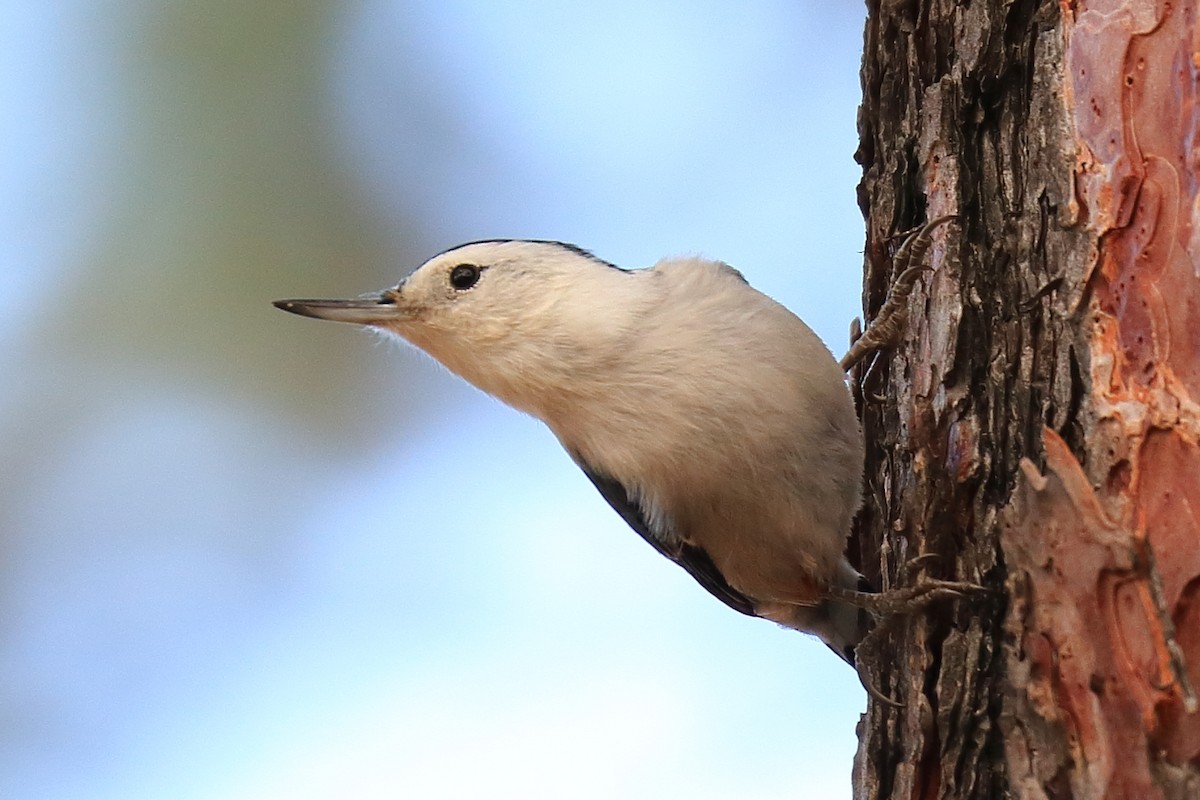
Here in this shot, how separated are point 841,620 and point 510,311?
68 cm

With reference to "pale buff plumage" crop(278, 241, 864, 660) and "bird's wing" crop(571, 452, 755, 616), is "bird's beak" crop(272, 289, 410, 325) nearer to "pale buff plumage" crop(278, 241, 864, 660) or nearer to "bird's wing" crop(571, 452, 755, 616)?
"pale buff plumage" crop(278, 241, 864, 660)

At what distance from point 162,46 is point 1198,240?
1.99 meters

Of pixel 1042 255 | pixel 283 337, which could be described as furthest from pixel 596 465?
pixel 283 337

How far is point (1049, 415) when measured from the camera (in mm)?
1287

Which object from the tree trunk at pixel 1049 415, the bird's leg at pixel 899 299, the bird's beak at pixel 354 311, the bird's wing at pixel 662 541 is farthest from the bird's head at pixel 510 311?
the tree trunk at pixel 1049 415

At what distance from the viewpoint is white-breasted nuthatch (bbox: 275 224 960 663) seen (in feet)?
5.61

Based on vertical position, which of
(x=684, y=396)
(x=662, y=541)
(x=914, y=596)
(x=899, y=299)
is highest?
(x=899, y=299)

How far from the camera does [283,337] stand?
2.75 m

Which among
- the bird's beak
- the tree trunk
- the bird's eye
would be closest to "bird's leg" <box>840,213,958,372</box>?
the tree trunk

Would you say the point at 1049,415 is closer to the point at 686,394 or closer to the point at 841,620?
the point at 686,394

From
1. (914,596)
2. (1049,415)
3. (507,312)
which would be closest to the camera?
(1049,415)

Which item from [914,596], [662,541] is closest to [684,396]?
[662,541]

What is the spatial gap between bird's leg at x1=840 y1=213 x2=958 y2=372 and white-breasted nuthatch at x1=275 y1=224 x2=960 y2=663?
0.06 m

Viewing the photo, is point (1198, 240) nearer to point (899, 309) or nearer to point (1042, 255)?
point (1042, 255)
